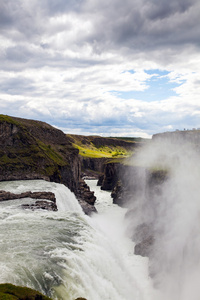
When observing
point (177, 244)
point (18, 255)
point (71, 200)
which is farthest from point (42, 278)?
point (71, 200)

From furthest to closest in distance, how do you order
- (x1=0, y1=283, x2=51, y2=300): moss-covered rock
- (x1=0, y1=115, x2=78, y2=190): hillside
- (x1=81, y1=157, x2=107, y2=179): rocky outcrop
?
(x1=81, y1=157, x2=107, y2=179): rocky outcrop → (x1=0, y1=115, x2=78, y2=190): hillside → (x1=0, y1=283, x2=51, y2=300): moss-covered rock

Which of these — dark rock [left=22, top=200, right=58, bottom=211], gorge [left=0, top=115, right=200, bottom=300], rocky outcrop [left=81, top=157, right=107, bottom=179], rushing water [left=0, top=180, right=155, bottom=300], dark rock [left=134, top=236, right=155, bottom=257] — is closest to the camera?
rushing water [left=0, top=180, right=155, bottom=300]

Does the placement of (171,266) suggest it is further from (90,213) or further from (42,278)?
(90,213)

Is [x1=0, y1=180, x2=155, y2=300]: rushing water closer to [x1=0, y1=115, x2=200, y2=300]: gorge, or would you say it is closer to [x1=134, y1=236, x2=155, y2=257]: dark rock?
[x1=0, y1=115, x2=200, y2=300]: gorge

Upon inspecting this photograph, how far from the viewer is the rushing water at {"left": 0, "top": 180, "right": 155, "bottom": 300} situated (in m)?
14.7

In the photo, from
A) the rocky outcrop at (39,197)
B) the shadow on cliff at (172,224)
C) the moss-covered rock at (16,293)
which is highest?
the moss-covered rock at (16,293)

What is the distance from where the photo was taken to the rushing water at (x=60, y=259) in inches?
580

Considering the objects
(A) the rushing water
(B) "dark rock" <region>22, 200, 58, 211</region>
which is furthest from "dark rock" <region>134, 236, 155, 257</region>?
(B) "dark rock" <region>22, 200, 58, 211</region>

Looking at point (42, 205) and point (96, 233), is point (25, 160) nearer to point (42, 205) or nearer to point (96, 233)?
point (42, 205)

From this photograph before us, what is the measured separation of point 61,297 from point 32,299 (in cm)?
318

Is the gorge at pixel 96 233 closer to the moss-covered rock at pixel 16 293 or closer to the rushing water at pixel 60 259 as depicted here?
the rushing water at pixel 60 259

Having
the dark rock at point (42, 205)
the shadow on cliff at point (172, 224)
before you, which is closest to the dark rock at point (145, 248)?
the shadow on cliff at point (172, 224)

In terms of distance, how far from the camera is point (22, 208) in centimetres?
2998

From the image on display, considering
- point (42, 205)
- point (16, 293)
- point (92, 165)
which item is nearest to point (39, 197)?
point (42, 205)
